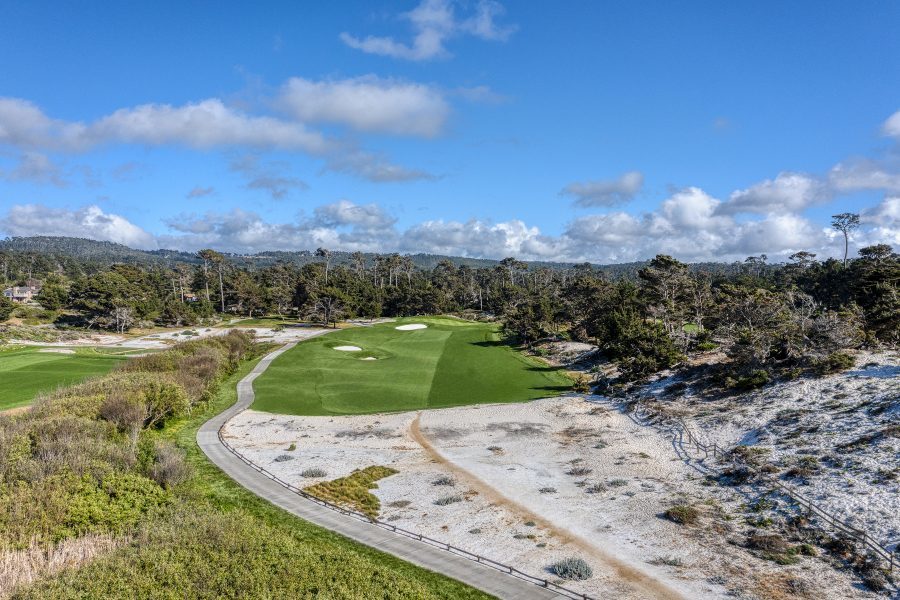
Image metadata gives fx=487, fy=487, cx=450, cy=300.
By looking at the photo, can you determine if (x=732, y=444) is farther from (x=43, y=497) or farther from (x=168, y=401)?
(x=168, y=401)

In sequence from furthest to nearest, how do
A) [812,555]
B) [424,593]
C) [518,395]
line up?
[518,395] < [812,555] < [424,593]

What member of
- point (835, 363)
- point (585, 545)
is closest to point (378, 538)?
point (585, 545)

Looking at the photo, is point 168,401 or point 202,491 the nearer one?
point 202,491

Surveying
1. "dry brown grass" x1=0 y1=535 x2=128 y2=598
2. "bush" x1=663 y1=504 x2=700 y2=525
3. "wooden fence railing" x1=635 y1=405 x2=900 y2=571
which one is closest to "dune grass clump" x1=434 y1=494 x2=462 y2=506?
"bush" x1=663 y1=504 x2=700 y2=525

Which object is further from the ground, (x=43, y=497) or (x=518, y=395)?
(x=43, y=497)

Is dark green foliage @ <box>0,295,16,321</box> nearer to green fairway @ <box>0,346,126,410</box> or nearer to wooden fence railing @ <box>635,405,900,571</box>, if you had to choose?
green fairway @ <box>0,346,126,410</box>

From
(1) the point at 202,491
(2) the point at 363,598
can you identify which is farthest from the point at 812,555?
(1) the point at 202,491

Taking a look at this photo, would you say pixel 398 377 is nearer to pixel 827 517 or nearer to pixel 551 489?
pixel 551 489
